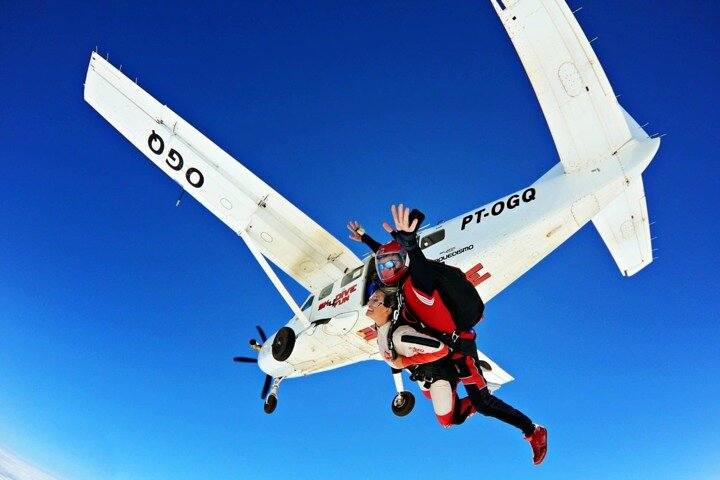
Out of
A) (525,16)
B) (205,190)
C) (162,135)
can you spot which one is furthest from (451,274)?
(162,135)

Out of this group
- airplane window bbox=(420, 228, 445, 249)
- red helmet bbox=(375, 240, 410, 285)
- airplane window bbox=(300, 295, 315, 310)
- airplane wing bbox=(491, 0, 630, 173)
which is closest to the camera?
red helmet bbox=(375, 240, 410, 285)

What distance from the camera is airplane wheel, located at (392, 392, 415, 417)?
8.00m

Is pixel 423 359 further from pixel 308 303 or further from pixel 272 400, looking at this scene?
pixel 272 400

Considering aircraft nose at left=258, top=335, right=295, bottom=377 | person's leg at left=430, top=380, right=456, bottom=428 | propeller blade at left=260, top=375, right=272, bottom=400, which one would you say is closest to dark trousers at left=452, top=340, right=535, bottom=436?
person's leg at left=430, top=380, right=456, bottom=428

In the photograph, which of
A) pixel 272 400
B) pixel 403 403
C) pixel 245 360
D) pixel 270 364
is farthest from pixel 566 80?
pixel 245 360

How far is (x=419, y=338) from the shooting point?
3.85 meters

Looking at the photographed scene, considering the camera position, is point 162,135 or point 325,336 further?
point 162,135

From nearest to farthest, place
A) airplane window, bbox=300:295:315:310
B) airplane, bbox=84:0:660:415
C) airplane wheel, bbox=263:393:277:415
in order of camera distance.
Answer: airplane, bbox=84:0:660:415 → airplane window, bbox=300:295:315:310 → airplane wheel, bbox=263:393:277:415

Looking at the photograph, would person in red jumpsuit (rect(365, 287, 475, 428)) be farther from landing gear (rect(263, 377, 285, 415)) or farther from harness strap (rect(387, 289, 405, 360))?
landing gear (rect(263, 377, 285, 415))

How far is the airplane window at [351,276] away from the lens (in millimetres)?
8147

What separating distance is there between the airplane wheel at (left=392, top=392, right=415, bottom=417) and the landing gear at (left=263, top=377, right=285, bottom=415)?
2563 millimetres

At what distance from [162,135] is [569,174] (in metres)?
6.87

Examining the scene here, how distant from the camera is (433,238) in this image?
7750 mm

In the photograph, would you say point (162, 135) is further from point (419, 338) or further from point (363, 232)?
point (419, 338)
